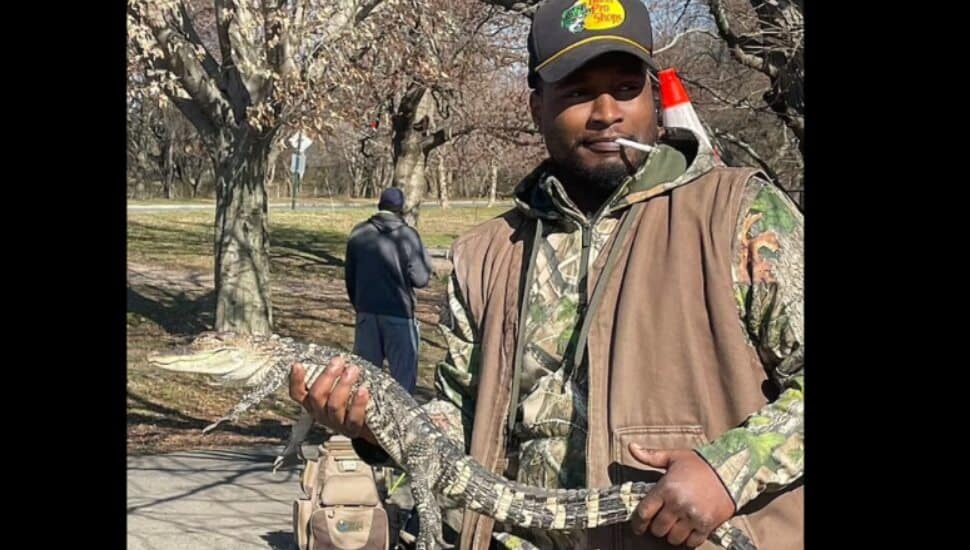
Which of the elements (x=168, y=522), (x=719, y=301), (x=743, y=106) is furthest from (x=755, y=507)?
(x=743, y=106)

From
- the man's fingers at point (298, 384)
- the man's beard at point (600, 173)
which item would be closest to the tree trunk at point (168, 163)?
the man's fingers at point (298, 384)

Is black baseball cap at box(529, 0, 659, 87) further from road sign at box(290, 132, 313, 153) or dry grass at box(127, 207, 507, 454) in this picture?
road sign at box(290, 132, 313, 153)

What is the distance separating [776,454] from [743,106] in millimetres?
10161

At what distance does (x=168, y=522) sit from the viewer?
24.6 ft

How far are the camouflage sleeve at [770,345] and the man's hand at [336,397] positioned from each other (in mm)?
1030

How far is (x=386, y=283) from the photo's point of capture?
10.2 m

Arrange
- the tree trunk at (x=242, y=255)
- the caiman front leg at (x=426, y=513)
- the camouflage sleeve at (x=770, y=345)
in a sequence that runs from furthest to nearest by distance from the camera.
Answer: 1. the tree trunk at (x=242, y=255)
2. the caiman front leg at (x=426, y=513)
3. the camouflage sleeve at (x=770, y=345)

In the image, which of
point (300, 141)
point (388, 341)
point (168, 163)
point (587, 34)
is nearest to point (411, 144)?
point (300, 141)

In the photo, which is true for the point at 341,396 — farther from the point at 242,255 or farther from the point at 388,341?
the point at 242,255

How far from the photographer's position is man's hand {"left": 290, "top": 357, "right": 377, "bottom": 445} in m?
2.78

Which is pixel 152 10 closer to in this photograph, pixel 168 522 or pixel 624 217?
pixel 168 522

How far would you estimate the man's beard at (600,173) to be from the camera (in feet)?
8.16

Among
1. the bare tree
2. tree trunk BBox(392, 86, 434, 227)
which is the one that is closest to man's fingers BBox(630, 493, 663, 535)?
the bare tree

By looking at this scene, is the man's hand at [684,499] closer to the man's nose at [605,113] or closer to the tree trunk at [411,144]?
the man's nose at [605,113]
